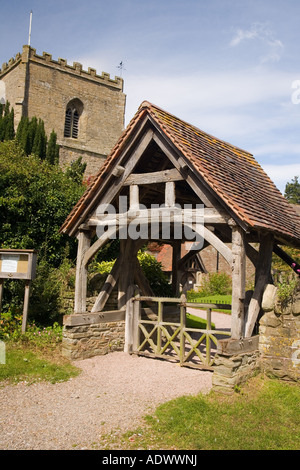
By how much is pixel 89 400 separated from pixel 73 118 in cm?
3128

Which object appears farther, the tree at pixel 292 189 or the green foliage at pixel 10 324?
the tree at pixel 292 189

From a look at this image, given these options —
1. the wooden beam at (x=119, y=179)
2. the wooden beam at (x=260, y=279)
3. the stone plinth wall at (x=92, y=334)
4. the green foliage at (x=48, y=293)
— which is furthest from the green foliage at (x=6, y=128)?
the wooden beam at (x=260, y=279)

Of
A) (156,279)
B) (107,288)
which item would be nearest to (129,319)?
(107,288)

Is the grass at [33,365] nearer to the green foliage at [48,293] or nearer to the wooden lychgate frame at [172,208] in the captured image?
the wooden lychgate frame at [172,208]

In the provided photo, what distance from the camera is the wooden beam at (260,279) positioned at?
727 cm

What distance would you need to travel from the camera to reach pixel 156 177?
25.9 ft

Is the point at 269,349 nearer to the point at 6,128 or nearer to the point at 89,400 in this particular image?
the point at 89,400

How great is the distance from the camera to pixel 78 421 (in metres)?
5.21

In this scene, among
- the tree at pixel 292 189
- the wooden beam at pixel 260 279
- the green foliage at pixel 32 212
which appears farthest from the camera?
the tree at pixel 292 189

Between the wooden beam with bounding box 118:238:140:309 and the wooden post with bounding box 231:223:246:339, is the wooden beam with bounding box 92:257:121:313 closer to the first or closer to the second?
the wooden beam with bounding box 118:238:140:309

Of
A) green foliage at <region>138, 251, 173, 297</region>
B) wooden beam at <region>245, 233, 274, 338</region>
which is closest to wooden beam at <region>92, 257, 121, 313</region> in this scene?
green foliage at <region>138, 251, 173, 297</region>

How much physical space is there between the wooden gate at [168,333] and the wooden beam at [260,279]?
0.48 metres

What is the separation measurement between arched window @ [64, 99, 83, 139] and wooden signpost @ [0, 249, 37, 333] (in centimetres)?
2628

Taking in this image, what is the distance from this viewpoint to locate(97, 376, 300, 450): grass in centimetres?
456
